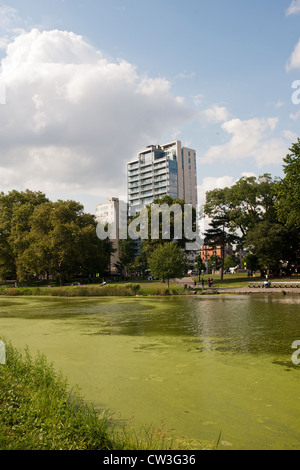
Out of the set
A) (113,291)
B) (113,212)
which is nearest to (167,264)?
(113,291)

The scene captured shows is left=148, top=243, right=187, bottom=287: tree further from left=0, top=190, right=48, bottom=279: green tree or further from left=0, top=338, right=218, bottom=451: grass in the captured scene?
left=0, top=338, right=218, bottom=451: grass

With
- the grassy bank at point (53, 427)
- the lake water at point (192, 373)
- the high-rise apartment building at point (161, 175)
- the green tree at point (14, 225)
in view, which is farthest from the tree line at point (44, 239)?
the high-rise apartment building at point (161, 175)

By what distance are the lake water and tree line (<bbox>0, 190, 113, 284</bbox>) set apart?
119 ft

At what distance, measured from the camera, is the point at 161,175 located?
12331 cm

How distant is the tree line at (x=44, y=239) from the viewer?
5159cm

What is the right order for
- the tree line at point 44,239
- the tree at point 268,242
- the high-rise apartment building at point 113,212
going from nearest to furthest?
the tree at point 268,242 → the tree line at point 44,239 → the high-rise apartment building at point 113,212

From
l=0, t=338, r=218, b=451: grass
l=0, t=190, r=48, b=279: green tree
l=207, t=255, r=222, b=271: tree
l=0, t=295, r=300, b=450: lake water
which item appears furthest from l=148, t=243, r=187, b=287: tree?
l=207, t=255, r=222, b=271: tree

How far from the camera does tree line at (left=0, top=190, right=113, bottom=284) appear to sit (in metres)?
51.6

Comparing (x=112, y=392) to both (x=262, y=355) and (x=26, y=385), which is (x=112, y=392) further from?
(x=262, y=355)

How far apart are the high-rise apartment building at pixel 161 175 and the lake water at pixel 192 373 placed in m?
108

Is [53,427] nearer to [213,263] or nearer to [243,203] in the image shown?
[243,203]

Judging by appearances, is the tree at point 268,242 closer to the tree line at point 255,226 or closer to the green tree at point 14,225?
the tree line at point 255,226

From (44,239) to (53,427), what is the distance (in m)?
49.9
